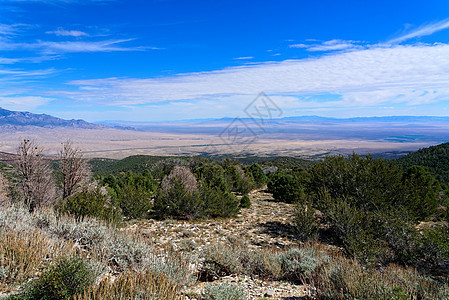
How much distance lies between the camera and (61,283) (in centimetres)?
359

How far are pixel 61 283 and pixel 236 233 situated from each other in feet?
27.4

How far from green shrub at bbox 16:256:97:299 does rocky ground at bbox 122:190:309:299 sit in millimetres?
2167

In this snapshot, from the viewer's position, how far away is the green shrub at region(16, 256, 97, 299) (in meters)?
3.52

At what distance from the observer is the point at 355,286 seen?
376cm

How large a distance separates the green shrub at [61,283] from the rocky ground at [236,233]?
2167 mm

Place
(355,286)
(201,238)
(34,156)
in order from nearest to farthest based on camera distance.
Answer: (355,286) < (201,238) < (34,156)

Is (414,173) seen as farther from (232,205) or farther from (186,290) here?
(186,290)

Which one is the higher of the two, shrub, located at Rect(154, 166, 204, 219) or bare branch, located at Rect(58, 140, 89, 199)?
bare branch, located at Rect(58, 140, 89, 199)

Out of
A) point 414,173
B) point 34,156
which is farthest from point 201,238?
point 414,173

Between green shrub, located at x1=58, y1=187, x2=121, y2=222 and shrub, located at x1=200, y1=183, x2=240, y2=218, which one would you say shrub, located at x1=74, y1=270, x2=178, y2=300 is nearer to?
green shrub, located at x1=58, y1=187, x2=121, y2=222

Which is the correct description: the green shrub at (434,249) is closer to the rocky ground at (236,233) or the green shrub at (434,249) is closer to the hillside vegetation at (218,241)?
the hillside vegetation at (218,241)

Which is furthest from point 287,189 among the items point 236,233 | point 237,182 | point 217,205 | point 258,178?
point 236,233

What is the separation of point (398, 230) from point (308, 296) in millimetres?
5623

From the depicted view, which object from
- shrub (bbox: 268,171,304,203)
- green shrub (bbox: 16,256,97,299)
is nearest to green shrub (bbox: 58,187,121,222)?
green shrub (bbox: 16,256,97,299)
